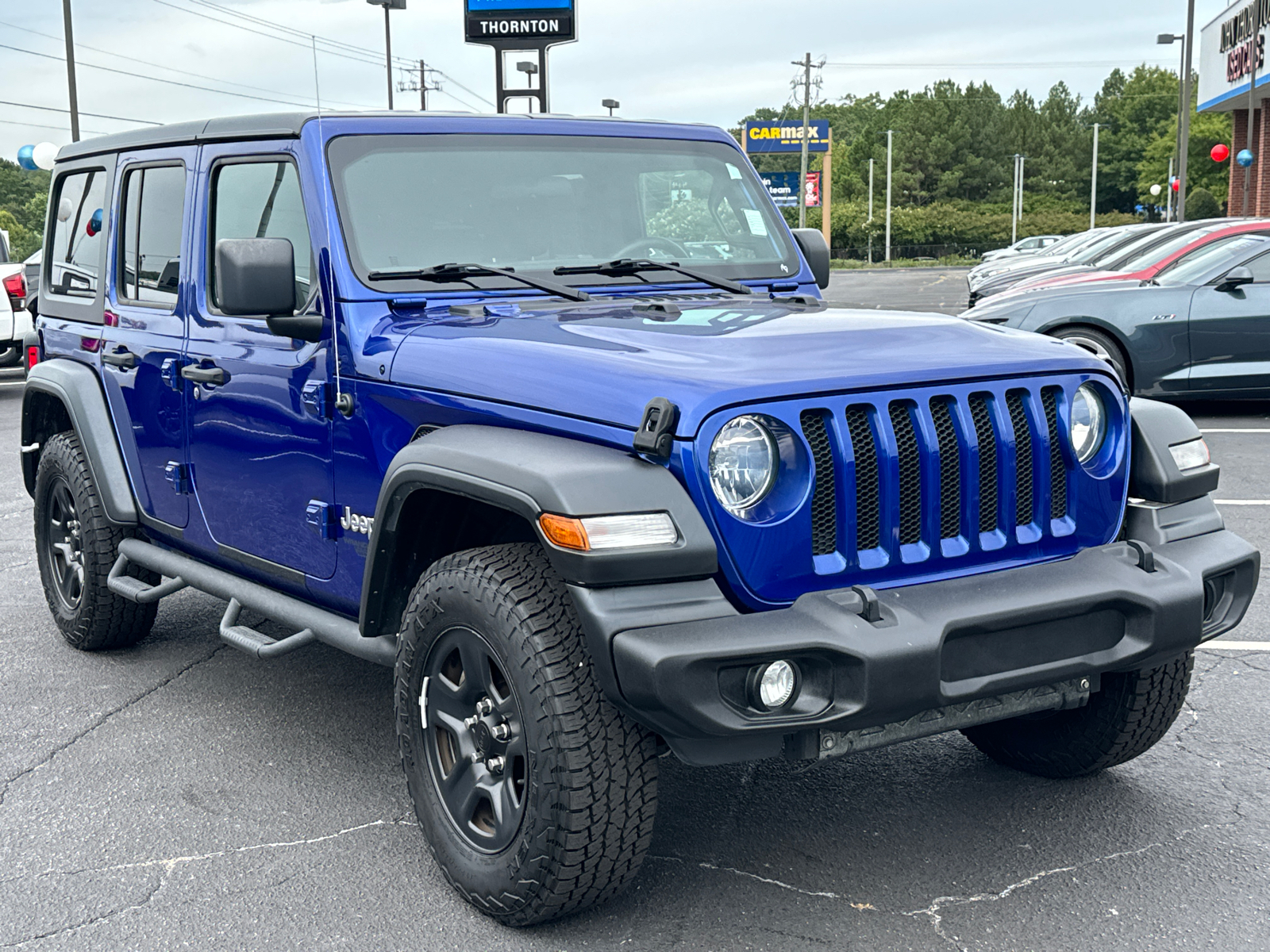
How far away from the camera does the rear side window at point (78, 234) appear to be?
5422mm

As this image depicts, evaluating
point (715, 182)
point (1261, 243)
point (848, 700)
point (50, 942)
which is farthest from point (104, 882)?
point (1261, 243)

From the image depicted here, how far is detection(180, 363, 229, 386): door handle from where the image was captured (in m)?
4.37

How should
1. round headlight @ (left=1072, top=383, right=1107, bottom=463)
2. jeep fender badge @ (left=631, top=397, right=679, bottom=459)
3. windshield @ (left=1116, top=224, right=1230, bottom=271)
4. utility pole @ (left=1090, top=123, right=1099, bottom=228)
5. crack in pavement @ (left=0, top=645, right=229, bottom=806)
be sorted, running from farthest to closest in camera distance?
utility pole @ (left=1090, top=123, right=1099, bottom=228), windshield @ (left=1116, top=224, right=1230, bottom=271), crack in pavement @ (left=0, top=645, right=229, bottom=806), round headlight @ (left=1072, top=383, right=1107, bottom=463), jeep fender badge @ (left=631, top=397, right=679, bottom=459)

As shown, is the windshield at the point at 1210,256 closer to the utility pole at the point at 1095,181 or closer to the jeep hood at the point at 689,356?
the jeep hood at the point at 689,356

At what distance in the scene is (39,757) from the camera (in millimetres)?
4477

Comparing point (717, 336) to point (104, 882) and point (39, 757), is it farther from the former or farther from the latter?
point (39, 757)

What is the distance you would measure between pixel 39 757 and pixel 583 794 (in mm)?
2341

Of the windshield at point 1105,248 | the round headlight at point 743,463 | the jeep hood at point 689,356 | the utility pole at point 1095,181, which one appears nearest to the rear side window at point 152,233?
the jeep hood at point 689,356

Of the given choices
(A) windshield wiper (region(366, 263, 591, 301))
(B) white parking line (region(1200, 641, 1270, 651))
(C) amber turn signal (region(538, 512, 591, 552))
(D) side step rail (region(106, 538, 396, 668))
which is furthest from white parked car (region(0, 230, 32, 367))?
(C) amber turn signal (region(538, 512, 591, 552))

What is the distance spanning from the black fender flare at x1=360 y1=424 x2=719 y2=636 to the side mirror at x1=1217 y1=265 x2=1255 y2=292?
9201mm

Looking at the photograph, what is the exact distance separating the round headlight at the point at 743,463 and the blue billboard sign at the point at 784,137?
86.7 m

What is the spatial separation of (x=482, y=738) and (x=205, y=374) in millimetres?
1773

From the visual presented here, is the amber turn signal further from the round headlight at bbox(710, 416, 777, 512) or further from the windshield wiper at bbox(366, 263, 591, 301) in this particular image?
the windshield wiper at bbox(366, 263, 591, 301)

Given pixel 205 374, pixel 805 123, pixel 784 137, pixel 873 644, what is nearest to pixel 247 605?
pixel 205 374
